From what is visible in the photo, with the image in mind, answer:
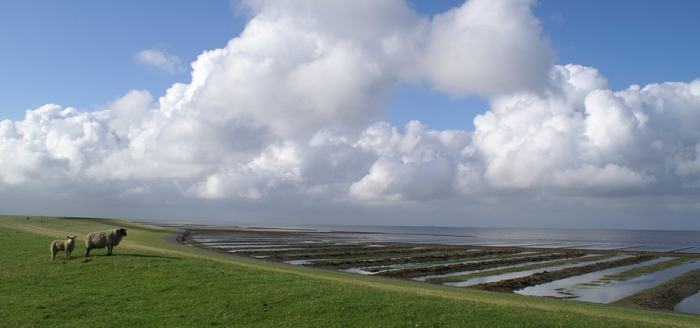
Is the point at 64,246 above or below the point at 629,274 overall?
above

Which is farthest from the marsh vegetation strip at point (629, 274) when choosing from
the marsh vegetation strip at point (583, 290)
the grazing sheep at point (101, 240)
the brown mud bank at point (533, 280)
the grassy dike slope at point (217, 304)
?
the grazing sheep at point (101, 240)

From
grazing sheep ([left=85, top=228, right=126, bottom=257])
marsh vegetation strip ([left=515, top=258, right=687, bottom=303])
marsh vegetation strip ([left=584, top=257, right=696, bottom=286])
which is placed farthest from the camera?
marsh vegetation strip ([left=584, top=257, right=696, bottom=286])

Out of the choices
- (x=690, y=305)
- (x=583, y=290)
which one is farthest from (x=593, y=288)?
(x=690, y=305)

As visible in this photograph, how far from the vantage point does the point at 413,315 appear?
549 inches

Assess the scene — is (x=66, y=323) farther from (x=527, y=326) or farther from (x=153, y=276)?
(x=527, y=326)

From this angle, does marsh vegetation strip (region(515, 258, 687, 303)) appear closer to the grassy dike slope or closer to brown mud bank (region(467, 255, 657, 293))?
brown mud bank (region(467, 255, 657, 293))

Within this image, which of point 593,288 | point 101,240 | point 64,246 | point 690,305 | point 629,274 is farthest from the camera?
point 629,274

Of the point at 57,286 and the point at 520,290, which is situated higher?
the point at 57,286

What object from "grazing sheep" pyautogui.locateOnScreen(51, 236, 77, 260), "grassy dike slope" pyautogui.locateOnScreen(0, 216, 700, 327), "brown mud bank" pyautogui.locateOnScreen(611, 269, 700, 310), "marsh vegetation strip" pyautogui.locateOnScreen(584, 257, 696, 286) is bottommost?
"marsh vegetation strip" pyautogui.locateOnScreen(584, 257, 696, 286)

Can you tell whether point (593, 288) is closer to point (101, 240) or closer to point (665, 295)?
point (665, 295)

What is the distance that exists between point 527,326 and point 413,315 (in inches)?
133

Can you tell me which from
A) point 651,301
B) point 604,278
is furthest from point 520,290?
point 604,278

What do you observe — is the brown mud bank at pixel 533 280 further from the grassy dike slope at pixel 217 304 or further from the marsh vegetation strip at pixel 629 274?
the grassy dike slope at pixel 217 304

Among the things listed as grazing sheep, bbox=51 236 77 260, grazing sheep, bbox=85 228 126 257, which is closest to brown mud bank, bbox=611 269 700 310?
grazing sheep, bbox=85 228 126 257
